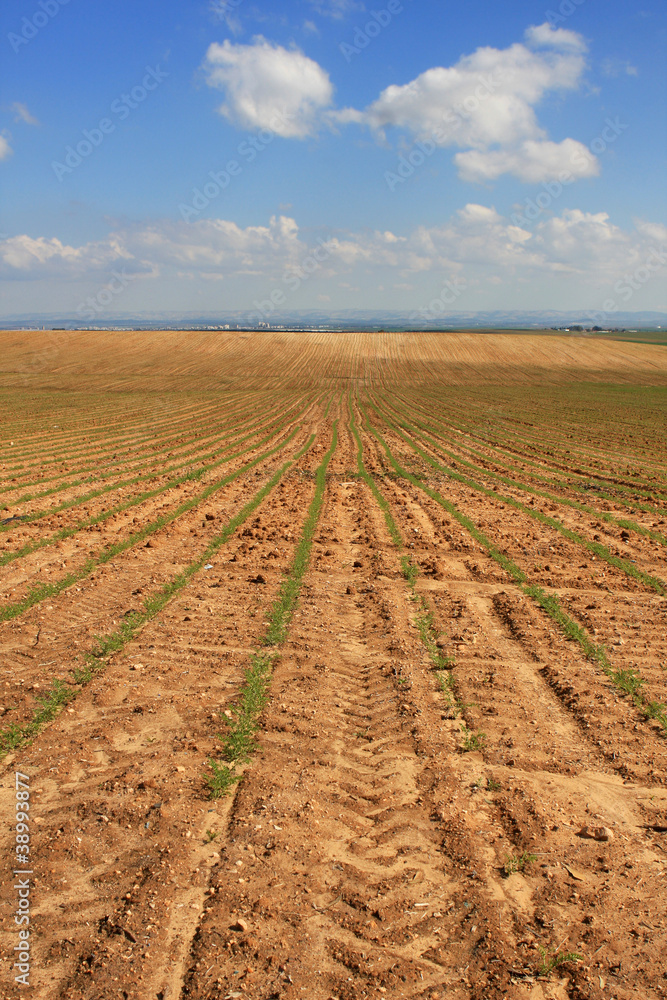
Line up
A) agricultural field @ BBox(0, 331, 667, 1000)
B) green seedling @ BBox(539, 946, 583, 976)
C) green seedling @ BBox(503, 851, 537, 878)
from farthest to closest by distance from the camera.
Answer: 1. green seedling @ BBox(503, 851, 537, 878)
2. agricultural field @ BBox(0, 331, 667, 1000)
3. green seedling @ BBox(539, 946, 583, 976)

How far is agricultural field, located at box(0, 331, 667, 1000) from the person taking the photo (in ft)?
11.2

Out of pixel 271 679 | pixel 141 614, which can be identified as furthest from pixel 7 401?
pixel 271 679

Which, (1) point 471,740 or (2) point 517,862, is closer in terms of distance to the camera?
(2) point 517,862

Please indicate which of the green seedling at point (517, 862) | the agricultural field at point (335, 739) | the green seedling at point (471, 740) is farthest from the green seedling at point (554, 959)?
the green seedling at point (471, 740)

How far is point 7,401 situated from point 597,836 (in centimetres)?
3891

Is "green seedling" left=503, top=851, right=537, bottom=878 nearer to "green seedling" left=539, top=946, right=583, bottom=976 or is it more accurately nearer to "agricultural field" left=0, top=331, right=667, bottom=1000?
"agricultural field" left=0, top=331, right=667, bottom=1000

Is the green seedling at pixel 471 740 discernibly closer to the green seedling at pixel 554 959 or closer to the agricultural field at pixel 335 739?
the agricultural field at pixel 335 739

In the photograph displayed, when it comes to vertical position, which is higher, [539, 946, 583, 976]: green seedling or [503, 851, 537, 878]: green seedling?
[503, 851, 537, 878]: green seedling

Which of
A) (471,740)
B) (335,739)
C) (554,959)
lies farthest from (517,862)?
(335,739)

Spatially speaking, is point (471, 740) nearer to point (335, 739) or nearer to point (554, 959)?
point (335, 739)

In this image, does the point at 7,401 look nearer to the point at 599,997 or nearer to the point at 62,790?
the point at 62,790

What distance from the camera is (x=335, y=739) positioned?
5.30 meters

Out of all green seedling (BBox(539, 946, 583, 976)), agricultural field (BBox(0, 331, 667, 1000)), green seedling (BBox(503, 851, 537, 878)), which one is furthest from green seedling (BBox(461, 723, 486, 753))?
green seedling (BBox(539, 946, 583, 976))

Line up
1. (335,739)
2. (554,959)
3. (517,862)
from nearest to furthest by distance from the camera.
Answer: (554,959)
(517,862)
(335,739)
